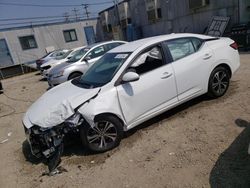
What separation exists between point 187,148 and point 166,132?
65 centimetres

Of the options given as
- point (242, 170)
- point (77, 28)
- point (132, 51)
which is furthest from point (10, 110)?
Answer: point (77, 28)

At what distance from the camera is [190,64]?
4352 mm

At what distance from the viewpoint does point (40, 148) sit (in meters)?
3.70

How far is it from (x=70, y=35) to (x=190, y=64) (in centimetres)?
2758

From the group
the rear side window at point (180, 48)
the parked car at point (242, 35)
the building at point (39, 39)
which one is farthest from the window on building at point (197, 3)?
the building at point (39, 39)

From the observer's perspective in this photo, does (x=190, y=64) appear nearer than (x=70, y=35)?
Yes

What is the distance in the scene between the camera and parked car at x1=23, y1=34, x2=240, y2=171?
357 cm

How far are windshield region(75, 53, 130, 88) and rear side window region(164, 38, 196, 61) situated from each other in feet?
2.94

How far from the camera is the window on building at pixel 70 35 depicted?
29.1 metres

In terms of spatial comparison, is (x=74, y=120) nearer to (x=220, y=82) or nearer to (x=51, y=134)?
(x=51, y=134)

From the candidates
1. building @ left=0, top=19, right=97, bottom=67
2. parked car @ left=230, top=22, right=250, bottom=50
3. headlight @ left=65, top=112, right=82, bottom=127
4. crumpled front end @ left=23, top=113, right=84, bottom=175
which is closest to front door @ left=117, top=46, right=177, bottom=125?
headlight @ left=65, top=112, right=82, bottom=127

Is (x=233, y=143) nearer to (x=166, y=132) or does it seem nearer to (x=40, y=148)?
(x=166, y=132)

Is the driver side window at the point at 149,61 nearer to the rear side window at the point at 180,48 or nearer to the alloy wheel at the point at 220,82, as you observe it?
the rear side window at the point at 180,48

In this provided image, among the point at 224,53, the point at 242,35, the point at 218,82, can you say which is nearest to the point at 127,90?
the point at 218,82
